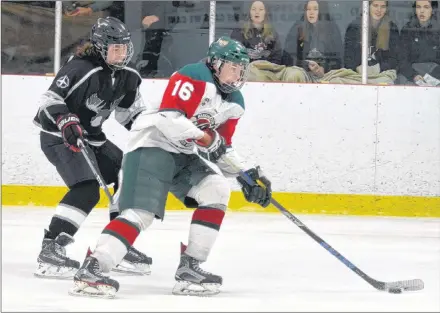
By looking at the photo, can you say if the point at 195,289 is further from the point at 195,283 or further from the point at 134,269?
the point at 134,269

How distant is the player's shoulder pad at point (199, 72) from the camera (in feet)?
13.4

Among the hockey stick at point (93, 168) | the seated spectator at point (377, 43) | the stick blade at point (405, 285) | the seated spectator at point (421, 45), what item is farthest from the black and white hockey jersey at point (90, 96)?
the seated spectator at point (421, 45)

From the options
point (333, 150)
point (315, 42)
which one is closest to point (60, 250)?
point (333, 150)

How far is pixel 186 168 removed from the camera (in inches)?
166

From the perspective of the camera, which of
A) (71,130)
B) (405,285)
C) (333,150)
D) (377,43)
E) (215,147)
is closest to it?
(215,147)

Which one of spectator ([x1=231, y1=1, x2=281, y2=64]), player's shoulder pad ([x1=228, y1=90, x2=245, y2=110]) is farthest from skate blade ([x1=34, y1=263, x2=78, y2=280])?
spectator ([x1=231, y1=1, x2=281, y2=64])

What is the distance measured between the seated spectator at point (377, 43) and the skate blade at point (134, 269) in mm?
3160

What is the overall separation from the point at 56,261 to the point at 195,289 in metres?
0.72

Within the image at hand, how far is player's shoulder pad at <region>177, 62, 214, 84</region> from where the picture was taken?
13.4 ft

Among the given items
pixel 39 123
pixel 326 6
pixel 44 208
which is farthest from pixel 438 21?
pixel 39 123

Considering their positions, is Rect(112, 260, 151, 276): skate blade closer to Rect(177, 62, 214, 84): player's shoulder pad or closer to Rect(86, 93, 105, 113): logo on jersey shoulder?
Rect(86, 93, 105, 113): logo on jersey shoulder

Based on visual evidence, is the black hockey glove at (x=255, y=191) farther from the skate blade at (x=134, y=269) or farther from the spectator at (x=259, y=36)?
the spectator at (x=259, y=36)

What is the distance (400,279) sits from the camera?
4.71m

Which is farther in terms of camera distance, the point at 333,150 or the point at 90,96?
the point at 333,150
